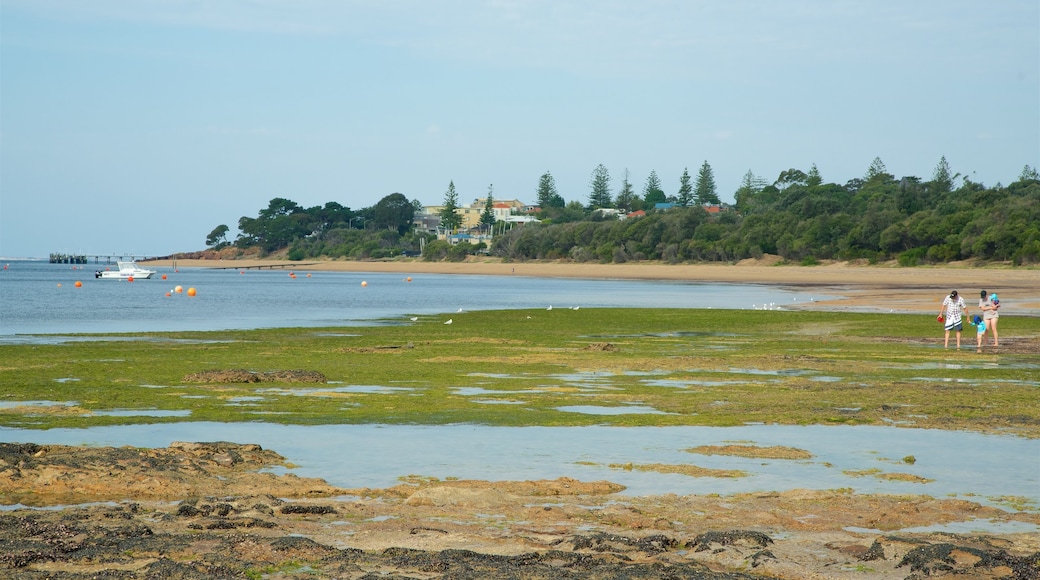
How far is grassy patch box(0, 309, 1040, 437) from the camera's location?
16781 millimetres

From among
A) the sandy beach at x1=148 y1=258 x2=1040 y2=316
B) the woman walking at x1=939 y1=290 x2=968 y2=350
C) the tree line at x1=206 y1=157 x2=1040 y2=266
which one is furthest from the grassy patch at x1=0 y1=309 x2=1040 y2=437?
the tree line at x1=206 y1=157 x2=1040 y2=266

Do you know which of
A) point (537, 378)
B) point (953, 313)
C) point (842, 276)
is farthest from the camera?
point (842, 276)

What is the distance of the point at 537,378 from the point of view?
72.2ft

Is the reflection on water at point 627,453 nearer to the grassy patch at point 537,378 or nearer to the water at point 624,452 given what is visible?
the water at point 624,452

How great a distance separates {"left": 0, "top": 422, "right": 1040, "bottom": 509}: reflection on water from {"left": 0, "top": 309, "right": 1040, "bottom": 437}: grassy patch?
82cm

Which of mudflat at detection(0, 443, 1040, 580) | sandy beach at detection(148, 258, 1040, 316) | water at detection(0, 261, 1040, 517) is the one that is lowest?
water at detection(0, 261, 1040, 517)

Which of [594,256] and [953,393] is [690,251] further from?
[953,393]

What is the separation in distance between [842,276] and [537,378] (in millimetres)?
80438

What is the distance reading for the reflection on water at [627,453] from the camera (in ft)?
39.1

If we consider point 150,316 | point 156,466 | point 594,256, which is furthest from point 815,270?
point 156,466

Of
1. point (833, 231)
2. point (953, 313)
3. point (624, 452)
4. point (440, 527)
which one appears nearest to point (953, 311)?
point (953, 313)

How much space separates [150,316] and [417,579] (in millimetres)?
43767

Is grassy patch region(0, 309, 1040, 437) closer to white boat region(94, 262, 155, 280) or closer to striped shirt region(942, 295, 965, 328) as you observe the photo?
striped shirt region(942, 295, 965, 328)

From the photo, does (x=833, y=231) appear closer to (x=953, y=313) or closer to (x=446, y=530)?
(x=953, y=313)
